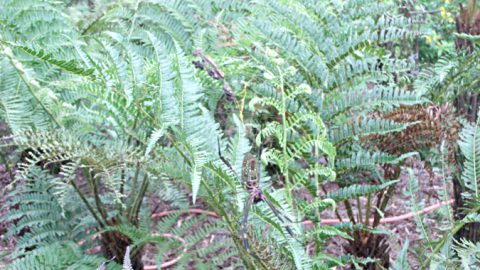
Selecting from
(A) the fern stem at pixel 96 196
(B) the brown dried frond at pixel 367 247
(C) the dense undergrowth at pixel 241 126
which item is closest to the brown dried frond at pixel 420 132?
(C) the dense undergrowth at pixel 241 126

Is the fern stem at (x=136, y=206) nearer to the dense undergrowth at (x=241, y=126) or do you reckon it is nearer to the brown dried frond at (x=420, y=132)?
the dense undergrowth at (x=241, y=126)

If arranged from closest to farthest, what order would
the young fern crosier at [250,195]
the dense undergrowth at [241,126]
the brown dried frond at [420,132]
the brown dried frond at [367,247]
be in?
the young fern crosier at [250,195] → the dense undergrowth at [241,126] → the brown dried frond at [420,132] → the brown dried frond at [367,247]

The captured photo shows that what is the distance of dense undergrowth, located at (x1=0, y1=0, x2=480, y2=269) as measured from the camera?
109cm

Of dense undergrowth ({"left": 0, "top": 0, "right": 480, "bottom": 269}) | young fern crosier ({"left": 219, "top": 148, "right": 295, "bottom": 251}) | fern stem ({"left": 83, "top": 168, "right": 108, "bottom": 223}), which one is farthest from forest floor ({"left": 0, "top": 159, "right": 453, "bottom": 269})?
young fern crosier ({"left": 219, "top": 148, "right": 295, "bottom": 251})

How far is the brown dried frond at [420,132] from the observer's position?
4.42 feet

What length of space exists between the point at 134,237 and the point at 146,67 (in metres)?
0.46

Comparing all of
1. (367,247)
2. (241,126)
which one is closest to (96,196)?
(241,126)

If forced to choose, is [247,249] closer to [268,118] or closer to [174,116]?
[174,116]

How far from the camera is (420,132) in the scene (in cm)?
136

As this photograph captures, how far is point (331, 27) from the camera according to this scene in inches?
60.5

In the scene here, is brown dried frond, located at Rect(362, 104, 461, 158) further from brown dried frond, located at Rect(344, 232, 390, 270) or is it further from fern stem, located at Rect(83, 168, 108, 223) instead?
fern stem, located at Rect(83, 168, 108, 223)

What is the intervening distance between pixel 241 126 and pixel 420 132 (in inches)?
21.3

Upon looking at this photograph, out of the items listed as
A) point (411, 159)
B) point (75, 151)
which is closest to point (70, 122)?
point (75, 151)

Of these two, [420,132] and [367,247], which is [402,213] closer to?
[367,247]
